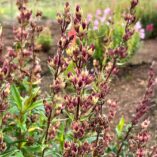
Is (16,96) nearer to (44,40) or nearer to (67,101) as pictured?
(67,101)

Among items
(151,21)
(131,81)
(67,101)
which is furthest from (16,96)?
(151,21)

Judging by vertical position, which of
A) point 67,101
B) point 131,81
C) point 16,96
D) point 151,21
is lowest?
point 131,81

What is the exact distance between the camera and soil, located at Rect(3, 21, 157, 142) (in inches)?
247

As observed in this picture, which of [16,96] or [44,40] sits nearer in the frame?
[16,96]

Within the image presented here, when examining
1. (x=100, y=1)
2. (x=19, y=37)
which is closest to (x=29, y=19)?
(x=19, y=37)

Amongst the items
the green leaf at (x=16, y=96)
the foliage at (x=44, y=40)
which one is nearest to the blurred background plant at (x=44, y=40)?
the foliage at (x=44, y=40)

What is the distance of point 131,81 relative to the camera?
24.2 feet

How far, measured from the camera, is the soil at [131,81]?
6.27 m

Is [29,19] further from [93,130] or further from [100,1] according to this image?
[100,1]

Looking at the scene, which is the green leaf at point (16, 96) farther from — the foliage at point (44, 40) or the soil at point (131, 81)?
the foliage at point (44, 40)

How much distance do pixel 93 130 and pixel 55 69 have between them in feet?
1.33

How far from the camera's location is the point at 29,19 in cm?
293

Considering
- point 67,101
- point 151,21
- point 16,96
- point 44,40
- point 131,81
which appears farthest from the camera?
point 151,21

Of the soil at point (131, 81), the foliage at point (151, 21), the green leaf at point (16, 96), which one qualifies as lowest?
the soil at point (131, 81)
